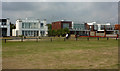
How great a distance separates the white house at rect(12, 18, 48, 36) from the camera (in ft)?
324

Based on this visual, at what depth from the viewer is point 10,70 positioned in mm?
11109

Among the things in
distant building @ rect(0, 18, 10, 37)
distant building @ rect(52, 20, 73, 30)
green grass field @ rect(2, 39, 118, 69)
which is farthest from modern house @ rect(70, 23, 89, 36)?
green grass field @ rect(2, 39, 118, 69)

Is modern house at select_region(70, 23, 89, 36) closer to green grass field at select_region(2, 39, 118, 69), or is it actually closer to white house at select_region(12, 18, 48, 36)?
white house at select_region(12, 18, 48, 36)

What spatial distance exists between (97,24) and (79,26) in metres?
17.4

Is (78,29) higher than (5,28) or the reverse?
the reverse

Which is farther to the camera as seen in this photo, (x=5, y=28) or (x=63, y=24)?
(x=63, y=24)

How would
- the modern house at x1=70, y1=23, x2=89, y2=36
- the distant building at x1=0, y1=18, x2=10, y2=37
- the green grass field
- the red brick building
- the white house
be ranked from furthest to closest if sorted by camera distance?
the red brick building < the modern house at x1=70, y1=23, x2=89, y2=36 < the white house < the distant building at x1=0, y1=18, x2=10, y2=37 < the green grass field

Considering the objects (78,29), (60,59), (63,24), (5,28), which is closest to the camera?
(60,59)

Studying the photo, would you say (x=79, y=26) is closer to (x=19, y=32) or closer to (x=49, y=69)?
(x=19, y=32)

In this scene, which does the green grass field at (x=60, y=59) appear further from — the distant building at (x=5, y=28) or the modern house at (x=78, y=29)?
the modern house at (x=78, y=29)

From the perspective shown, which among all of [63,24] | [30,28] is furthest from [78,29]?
[30,28]

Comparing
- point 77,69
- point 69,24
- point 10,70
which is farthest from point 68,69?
point 69,24

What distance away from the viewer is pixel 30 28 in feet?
333

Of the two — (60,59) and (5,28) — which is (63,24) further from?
(60,59)
